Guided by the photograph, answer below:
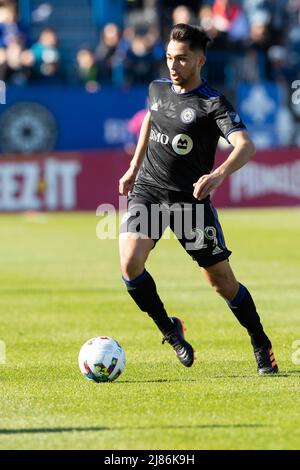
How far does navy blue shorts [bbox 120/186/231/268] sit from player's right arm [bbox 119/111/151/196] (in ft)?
0.57

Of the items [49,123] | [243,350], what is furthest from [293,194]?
[243,350]

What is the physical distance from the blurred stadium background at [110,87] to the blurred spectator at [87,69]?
3 centimetres

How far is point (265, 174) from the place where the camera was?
27312 mm

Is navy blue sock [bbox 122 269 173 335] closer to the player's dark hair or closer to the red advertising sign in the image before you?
the player's dark hair

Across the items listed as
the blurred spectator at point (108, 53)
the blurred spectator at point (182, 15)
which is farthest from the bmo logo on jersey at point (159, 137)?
the blurred spectator at point (108, 53)

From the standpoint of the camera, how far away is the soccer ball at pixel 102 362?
766 cm

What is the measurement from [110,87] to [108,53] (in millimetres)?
967

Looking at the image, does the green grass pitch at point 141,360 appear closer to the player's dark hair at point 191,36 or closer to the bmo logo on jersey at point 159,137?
the bmo logo on jersey at point 159,137

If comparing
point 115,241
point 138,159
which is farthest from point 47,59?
point 138,159

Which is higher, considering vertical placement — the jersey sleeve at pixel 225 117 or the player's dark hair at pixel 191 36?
the player's dark hair at pixel 191 36

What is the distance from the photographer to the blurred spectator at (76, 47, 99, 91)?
2820cm

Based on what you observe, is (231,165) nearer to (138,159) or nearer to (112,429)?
(138,159)

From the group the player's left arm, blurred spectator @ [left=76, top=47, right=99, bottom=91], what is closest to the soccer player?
the player's left arm

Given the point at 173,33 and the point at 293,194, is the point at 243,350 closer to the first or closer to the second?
the point at 173,33
